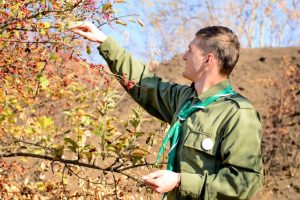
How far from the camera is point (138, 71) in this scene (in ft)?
10.5

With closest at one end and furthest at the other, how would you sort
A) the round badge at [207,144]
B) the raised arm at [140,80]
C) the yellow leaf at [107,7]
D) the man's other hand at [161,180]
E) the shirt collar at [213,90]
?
the man's other hand at [161,180], the round badge at [207,144], the shirt collar at [213,90], the yellow leaf at [107,7], the raised arm at [140,80]

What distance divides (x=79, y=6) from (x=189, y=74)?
68cm

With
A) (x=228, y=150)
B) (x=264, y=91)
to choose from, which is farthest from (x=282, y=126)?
(x=228, y=150)

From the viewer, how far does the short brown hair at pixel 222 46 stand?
8.84ft

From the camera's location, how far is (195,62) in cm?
274

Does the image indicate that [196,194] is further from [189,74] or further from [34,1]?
[34,1]

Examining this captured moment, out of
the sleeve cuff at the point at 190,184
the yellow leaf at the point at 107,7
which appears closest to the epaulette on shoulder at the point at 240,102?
the sleeve cuff at the point at 190,184

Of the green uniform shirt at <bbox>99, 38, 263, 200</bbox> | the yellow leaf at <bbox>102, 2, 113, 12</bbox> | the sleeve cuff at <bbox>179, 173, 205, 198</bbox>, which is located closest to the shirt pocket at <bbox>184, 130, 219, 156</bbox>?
the green uniform shirt at <bbox>99, 38, 263, 200</bbox>

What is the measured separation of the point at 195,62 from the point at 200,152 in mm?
458

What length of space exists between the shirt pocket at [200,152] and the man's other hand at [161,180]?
0.56 ft

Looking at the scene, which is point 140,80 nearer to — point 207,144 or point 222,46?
point 222,46

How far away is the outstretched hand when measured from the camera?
9.84 ft

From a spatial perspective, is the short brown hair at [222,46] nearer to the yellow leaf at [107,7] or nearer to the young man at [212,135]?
the young man at [212,135]

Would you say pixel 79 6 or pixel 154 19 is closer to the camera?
pixel 79 6
